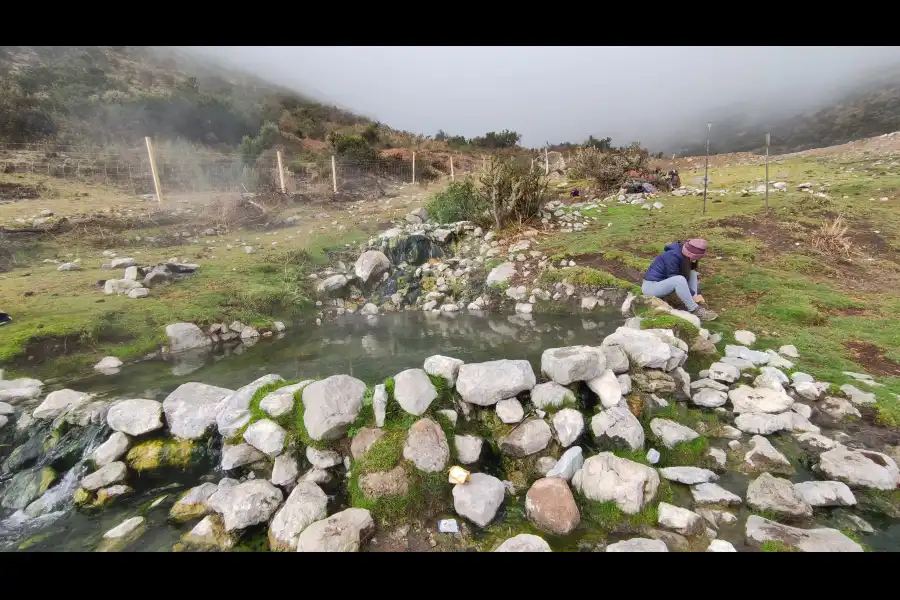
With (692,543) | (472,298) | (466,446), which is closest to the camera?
(692,543)

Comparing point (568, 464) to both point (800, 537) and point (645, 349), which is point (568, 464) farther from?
point (645, 349)

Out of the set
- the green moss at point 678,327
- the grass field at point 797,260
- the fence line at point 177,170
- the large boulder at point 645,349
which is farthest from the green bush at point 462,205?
the large boulder at point 645,349

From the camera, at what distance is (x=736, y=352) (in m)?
5.21

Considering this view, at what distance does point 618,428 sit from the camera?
3824 mm

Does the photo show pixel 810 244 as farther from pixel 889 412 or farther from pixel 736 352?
pixel 889 412

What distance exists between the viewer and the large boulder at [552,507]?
3.06 metres

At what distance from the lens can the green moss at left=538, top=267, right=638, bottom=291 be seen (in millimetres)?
7457

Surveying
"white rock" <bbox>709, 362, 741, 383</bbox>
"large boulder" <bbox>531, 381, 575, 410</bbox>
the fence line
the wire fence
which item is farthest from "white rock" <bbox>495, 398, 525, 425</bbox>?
the fence line

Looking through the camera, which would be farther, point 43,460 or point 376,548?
point 43,460

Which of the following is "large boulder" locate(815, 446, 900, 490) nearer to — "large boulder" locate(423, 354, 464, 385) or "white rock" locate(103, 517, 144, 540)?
"large boulder" locate(423, 354, 464, 385)

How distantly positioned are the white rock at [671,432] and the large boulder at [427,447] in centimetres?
211

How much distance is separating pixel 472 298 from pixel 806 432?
569 cm
